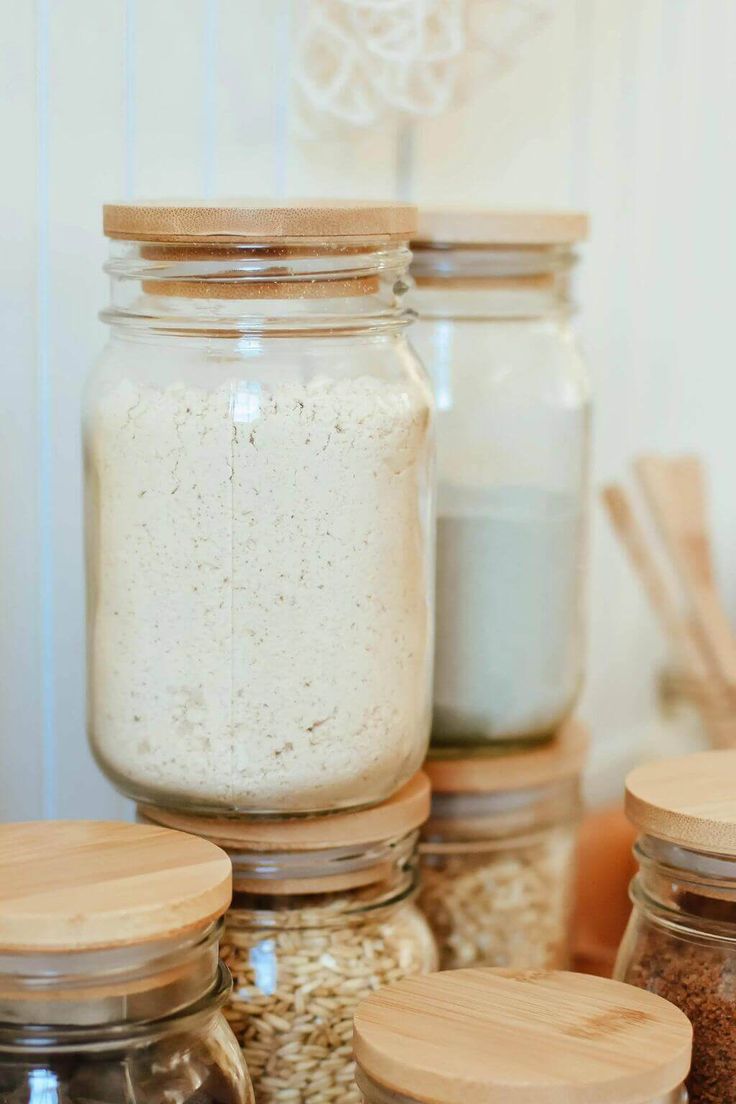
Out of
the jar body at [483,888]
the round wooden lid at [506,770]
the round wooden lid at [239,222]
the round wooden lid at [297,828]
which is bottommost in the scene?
the jar body at [483,888]

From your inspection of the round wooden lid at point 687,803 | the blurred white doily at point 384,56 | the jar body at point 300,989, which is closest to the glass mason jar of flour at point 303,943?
the jar body at point 300,989

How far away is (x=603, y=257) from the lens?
1339 millimetres

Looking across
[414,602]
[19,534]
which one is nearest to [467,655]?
[414,602]

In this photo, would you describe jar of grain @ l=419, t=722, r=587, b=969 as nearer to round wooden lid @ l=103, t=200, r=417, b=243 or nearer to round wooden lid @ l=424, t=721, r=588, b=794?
round wooden lid @ l=424, t=721, r=588, b=794

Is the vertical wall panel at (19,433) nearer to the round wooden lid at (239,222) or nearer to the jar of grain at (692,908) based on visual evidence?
the round wooden lid at (239,222)

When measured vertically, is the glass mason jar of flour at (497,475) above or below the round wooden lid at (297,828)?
above

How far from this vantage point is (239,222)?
66cm

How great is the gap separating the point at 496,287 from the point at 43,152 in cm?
28

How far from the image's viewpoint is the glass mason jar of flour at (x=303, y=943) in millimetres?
713

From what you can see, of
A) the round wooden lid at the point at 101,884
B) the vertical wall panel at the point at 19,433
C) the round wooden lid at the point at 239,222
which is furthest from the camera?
the vertical wall panel at the point at 19,433

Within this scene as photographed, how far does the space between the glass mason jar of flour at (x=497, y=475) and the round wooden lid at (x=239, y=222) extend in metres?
0.20

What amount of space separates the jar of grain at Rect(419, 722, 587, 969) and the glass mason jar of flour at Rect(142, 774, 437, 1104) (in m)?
0.14

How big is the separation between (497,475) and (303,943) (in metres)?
0.32

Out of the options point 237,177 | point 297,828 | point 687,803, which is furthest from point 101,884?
point 237,177
